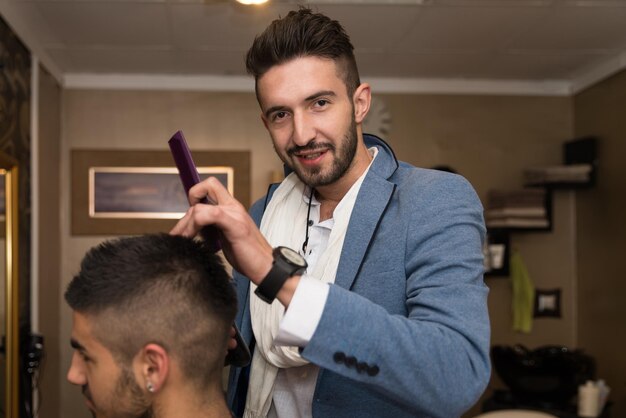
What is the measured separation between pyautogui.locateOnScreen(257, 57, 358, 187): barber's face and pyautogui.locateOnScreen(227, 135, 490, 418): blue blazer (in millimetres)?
89

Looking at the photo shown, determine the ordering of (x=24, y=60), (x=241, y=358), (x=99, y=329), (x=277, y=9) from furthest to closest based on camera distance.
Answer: (x=24, y=60) < (x=277, y=9) < (x=241, y=358) < (x=99, y=329)

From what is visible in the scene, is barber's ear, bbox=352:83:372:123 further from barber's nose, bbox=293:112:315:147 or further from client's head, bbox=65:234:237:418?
client's head, bbox=65:234:237:418

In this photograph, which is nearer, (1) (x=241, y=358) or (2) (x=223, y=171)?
(1) (x=241, y=358)

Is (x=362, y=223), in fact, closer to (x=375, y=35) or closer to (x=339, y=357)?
(x=339, y=357)

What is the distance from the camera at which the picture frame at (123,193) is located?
4414 millimetres

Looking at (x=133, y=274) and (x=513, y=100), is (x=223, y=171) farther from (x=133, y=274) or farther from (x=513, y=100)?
(x=133, y=274)

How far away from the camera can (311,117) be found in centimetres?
138

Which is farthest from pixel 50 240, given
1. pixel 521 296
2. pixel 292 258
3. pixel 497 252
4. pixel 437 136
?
pixel 292 258

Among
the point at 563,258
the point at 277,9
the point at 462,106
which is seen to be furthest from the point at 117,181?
the point at 563,258

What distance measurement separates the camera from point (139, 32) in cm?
352

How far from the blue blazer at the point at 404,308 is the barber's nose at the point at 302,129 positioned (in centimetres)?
16

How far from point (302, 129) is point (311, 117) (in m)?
0.04

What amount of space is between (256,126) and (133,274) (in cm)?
353

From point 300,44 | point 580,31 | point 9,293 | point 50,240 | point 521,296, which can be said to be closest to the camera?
point 300,44
